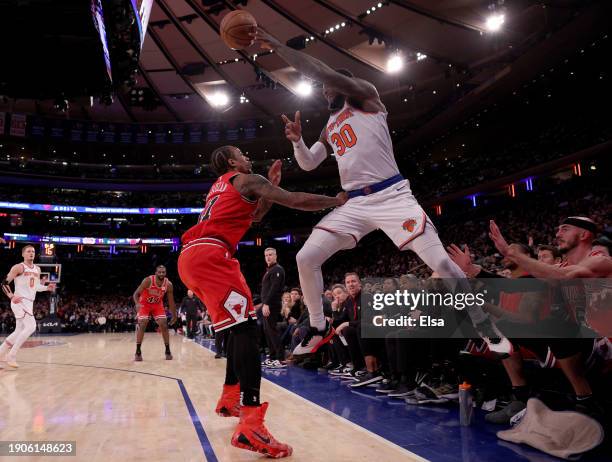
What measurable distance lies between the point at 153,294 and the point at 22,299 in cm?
243

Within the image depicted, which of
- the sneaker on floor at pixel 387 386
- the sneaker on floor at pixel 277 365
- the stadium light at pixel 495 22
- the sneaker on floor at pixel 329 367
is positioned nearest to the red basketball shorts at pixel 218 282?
the sneaker on floor at pixel 387 386

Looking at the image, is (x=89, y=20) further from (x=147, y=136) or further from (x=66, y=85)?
(x=147, y=136)

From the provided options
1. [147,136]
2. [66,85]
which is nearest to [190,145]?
[147,136]

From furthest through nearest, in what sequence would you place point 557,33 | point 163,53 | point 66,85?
point 163,53
point 557,33
point 66,85

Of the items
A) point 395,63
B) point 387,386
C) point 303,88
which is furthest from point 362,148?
point 303,88

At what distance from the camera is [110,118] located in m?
30.7

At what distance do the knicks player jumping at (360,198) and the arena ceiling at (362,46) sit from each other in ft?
43.3

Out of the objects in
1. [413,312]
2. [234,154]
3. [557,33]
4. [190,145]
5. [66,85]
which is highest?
[190,145]

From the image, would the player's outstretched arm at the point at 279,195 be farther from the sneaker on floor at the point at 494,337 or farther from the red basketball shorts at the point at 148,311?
the red basketball shorts at the point at 148,311

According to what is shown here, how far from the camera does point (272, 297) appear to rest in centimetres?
792

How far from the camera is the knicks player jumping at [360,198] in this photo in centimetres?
337

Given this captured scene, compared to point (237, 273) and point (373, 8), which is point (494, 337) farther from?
point (373, 8)

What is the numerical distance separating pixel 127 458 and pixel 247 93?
25033mm

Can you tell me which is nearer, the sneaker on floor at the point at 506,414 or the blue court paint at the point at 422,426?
the blue court paint at the point at 422,426
